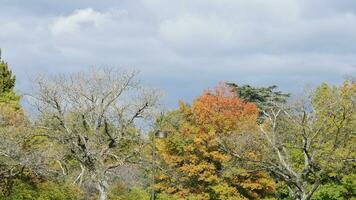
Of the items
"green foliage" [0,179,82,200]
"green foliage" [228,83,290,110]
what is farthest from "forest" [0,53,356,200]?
"green foliage" [228,83,290,110]

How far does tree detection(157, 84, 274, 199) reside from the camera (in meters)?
37.1

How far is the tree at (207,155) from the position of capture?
122 ft

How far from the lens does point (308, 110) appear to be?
28.7 metres

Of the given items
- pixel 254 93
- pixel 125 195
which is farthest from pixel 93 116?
pixel 254 93

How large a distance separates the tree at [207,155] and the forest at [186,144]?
0.07 metres

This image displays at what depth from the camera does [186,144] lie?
39.0 m

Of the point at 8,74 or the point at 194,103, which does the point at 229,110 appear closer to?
the point at 194,103

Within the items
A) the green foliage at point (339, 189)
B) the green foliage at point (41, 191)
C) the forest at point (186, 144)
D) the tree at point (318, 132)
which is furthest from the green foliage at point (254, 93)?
the green foliage at point (41, 191)

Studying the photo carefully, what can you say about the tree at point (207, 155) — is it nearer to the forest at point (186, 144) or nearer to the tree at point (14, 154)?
the forest at point (186, 144)

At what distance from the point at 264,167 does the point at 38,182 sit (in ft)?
39.6

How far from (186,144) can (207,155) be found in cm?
188

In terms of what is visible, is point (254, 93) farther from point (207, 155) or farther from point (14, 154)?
point (14, 154)

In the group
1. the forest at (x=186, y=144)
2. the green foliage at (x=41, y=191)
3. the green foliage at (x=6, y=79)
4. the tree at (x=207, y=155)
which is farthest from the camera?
the green foliage at (x=6, y=79)

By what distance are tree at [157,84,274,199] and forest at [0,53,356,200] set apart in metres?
0.07
